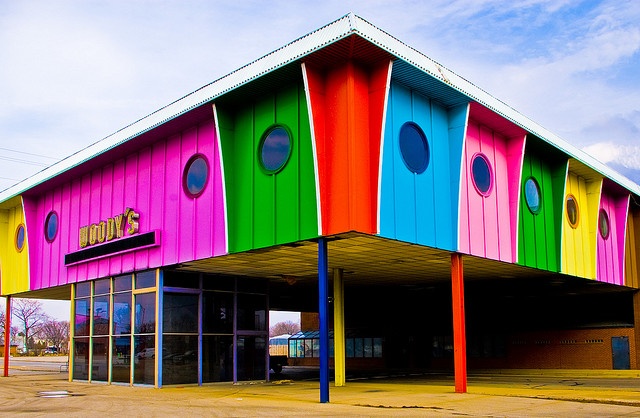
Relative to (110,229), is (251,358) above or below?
→ below

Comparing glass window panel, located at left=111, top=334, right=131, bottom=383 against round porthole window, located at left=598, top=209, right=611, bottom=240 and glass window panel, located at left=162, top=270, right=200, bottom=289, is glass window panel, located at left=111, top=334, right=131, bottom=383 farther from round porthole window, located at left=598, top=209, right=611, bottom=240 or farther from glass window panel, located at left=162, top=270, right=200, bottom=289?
round porthole window, located at left=598, top=209, right=611, bottom=240

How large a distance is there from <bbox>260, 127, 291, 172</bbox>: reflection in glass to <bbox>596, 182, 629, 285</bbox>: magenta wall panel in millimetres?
19271

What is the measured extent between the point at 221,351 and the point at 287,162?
988 cm

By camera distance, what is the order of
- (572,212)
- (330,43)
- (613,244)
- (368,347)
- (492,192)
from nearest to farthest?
(330,43), (492,192), (572,212), (613,244), (368,347)

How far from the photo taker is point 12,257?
3759 centimetres

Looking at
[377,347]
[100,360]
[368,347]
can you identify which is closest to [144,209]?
[100,360]

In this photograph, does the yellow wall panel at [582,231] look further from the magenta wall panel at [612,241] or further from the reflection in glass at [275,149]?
the reflection in glass at [275,149]

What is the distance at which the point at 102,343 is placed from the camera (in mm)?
29703

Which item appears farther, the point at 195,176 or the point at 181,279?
the point at 181,279

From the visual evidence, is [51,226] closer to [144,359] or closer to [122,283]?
[122,283]

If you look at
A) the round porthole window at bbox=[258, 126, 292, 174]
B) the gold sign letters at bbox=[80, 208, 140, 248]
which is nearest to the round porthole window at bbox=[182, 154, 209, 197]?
the round porthole window at bbox=[258, 126, 292, 174]

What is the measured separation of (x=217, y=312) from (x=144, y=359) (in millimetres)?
3279

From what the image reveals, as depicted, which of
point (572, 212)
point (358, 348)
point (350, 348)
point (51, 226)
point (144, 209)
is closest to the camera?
point (144, 209)

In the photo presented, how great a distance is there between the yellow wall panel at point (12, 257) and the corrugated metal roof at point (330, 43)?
29.0 ft
